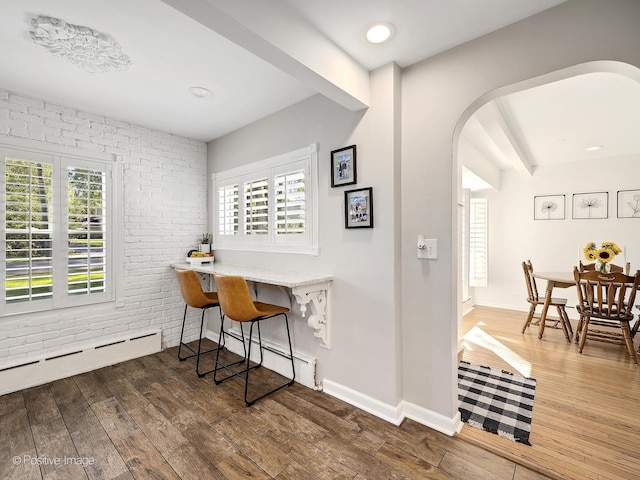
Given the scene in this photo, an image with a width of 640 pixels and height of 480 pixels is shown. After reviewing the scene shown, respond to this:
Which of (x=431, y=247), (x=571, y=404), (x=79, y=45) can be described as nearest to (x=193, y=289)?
(x=79, y=45)

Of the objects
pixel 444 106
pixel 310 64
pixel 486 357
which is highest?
pixel 310 64

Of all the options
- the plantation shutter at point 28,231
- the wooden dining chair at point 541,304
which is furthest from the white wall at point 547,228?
the plantation shutter at point 28,231

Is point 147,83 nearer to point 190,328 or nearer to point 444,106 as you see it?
point 444,106

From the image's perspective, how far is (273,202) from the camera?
292 cm

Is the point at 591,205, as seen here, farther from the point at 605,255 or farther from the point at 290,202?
the point at 290,202

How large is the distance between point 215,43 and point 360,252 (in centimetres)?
169

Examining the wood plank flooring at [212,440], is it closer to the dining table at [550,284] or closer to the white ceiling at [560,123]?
the white ceiling at [560,123]

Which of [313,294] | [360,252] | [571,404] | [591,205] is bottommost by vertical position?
[571,404]

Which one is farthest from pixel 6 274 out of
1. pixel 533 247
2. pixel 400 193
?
pixel 533 247

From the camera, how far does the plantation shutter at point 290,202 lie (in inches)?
104

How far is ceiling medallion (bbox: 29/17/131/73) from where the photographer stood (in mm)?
1701

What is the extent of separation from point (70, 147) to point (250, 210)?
1759mm

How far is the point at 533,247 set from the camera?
5238 mm

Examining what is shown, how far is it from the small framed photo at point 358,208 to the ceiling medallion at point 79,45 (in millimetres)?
1823
